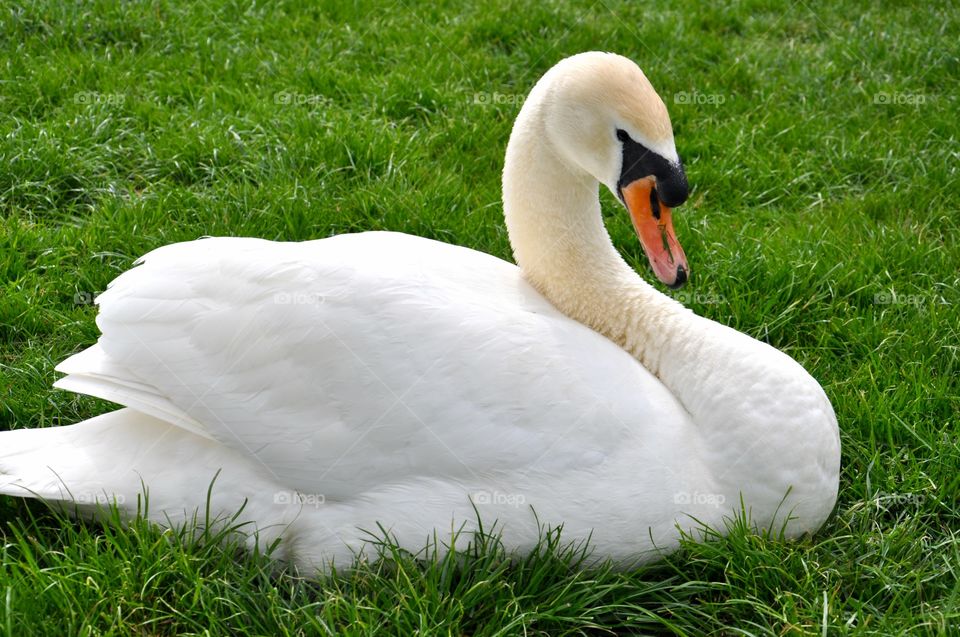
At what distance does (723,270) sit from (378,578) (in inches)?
95.9

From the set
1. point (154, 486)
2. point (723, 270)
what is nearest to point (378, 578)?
point (154, 486)

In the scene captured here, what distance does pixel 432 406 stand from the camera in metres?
3.03

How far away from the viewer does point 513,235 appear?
3.75 meters

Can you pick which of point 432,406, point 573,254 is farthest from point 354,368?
point 573,254

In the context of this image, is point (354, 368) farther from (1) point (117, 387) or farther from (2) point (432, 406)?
(1) point (117, 387)

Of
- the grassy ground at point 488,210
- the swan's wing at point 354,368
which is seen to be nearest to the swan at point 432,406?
the swan's wing at point 354,368

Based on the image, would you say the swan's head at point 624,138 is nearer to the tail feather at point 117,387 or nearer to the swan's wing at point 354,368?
the swan's wing at point 354,368

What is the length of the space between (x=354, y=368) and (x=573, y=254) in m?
0.94

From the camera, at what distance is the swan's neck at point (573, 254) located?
3557 millimetres

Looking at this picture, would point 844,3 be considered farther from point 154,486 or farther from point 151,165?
point 154,486

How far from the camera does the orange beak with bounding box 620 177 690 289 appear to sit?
332cm

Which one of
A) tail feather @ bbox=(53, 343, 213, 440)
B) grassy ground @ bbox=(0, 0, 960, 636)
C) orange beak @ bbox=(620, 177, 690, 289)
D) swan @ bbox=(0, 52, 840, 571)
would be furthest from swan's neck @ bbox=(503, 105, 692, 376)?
tail feather @ bbox=(53, 343, 213, 440)

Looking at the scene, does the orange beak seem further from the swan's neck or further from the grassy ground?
the grassy ground

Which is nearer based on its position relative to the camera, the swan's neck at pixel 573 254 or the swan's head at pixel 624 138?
the swan's head at pixel 624 138
